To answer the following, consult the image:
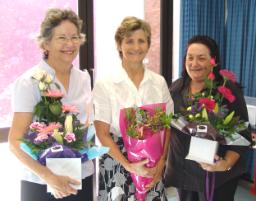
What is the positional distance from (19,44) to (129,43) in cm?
156

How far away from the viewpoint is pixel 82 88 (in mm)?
1779

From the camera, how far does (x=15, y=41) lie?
2.98 meters

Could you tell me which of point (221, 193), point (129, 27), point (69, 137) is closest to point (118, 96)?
point (129, 27)

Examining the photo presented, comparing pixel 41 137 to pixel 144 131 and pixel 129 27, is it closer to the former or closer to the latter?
pixel 144 131

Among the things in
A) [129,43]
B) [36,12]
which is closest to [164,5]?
[36,12]

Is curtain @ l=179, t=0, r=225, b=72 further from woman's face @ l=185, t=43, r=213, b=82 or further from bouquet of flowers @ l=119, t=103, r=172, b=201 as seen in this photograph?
bouquet of flowers @ l=119, t=103, r=172, b=201

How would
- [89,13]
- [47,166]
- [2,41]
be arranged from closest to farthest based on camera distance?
[47,166] < [2,41] < [89,13]

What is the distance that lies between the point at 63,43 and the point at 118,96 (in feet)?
1.34

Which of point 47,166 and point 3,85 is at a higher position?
point 3,85

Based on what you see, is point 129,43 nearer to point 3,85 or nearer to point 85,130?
point 85,130

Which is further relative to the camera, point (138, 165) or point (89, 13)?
point (89, 13)

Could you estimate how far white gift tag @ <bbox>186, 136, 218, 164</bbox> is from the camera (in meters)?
1.58

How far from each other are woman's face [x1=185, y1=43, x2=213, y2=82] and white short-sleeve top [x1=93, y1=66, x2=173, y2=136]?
220 mm

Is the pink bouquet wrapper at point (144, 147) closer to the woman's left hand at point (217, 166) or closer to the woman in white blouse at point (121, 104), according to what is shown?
the woman in white blouse at point (121, 104)
